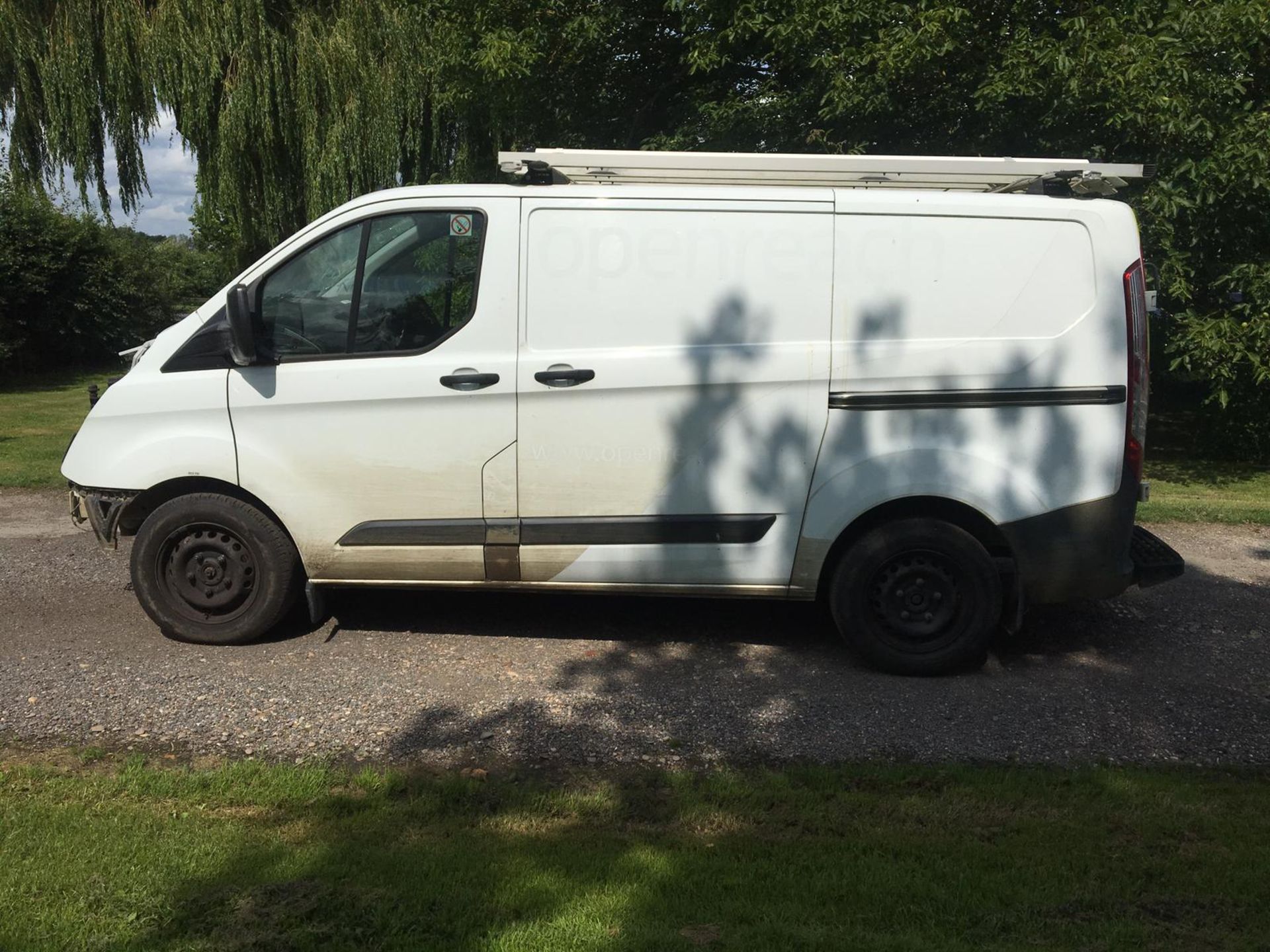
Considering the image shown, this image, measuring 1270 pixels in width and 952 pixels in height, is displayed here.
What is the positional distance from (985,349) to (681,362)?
Result: 139cm

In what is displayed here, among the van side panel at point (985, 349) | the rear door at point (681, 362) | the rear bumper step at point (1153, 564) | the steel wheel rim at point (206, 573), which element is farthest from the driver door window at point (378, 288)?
the rear bumper step at point (1153, 564)

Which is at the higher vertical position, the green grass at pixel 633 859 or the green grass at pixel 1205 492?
the green grass at pixel 1205 492

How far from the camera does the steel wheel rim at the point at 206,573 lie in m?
5.56

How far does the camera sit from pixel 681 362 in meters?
5.14

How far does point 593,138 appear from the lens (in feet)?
41.0

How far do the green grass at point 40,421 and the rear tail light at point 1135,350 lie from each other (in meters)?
8.75

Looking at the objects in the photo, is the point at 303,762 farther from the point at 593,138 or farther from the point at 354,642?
the point at 593,138

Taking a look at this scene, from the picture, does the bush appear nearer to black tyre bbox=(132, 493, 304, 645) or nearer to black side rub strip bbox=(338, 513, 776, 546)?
black tyre bbox=(132, 493, 304, 645)

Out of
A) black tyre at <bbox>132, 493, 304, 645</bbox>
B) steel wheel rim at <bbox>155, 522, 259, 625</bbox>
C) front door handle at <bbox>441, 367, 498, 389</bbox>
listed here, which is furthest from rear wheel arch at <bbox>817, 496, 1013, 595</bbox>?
steel wheel rim at <bbox>155, 522, 259, 625</bbox>

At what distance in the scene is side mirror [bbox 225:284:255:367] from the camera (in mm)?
5238

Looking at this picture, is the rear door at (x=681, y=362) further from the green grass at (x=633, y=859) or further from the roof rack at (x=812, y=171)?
the green grass at (x=633, y=859)

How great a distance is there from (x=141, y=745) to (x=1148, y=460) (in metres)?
11.9

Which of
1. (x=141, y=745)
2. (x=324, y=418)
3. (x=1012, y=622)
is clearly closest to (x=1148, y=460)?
(x=1012, y=622)

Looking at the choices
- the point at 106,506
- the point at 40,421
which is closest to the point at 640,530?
the point at 106,506
